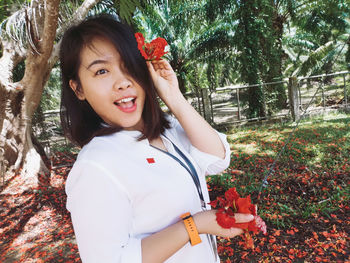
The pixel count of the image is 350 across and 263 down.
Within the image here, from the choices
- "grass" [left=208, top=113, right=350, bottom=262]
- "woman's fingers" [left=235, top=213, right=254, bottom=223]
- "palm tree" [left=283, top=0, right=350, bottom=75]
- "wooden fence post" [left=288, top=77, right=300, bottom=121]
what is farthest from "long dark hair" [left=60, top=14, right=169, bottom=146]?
"palm tree" [left=283, top=0, right=350, bottom=75]

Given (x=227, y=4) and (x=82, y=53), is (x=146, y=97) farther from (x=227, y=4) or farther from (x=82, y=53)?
(x=227, y=4)

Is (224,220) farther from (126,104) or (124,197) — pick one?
(126,104)

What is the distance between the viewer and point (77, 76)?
97 centimetres

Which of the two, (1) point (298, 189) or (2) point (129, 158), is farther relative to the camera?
(1) point (298, 189)

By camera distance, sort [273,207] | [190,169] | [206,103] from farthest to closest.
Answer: [206,103], [273,207], [190,169]

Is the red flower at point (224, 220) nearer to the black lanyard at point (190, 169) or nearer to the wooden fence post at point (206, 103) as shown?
the black lanyard at point (190, 169)

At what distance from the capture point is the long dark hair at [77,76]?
3.13ft

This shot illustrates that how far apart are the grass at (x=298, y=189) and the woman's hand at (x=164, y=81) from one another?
2.23 m

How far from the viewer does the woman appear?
0.74 m

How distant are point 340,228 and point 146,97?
3088 millimetres

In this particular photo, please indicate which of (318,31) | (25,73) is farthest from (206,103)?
(318,31)

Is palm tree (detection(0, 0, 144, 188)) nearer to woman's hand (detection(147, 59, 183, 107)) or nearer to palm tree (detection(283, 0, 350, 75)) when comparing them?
woman's hand (detection(147, 59, 183, 107))

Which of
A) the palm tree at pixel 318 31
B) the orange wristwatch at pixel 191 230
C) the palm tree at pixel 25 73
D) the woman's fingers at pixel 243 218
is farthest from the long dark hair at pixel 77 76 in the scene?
the palm tree at pixel 318 31

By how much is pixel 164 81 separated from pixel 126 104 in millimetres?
285
